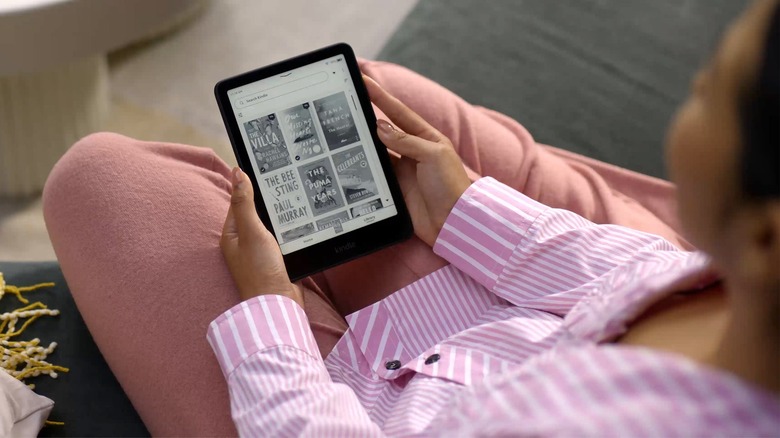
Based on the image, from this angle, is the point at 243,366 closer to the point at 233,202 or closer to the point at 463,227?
the point at 233,202

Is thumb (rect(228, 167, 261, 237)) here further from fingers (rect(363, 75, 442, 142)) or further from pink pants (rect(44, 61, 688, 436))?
fingers (rect(363, 75, 442, 142))

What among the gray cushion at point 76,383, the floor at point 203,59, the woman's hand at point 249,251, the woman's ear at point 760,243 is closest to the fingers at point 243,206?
the woman's hand at point 249,251

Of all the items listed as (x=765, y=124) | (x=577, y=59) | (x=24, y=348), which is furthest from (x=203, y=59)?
(x=765, y=124)

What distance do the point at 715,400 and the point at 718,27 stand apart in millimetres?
925

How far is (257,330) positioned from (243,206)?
133 millimetres

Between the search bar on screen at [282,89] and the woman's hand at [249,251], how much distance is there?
9 centimetres

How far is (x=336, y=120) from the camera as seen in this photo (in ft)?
2.93

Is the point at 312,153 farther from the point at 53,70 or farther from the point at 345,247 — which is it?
the point at 53,70

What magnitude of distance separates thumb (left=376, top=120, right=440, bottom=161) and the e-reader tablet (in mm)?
17

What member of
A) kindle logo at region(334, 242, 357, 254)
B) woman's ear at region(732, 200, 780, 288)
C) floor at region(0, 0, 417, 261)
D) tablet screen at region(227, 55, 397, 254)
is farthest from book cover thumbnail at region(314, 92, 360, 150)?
floor at region(0, 0, 417, 261)

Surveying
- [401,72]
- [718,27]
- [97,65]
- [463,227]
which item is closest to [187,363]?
[463,227]

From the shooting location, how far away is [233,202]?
0.82 metres

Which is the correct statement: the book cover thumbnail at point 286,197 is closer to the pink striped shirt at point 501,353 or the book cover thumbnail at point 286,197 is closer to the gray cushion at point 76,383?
the pink striped shirt at point 501,353

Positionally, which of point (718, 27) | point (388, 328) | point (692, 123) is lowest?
point (388, 328)
